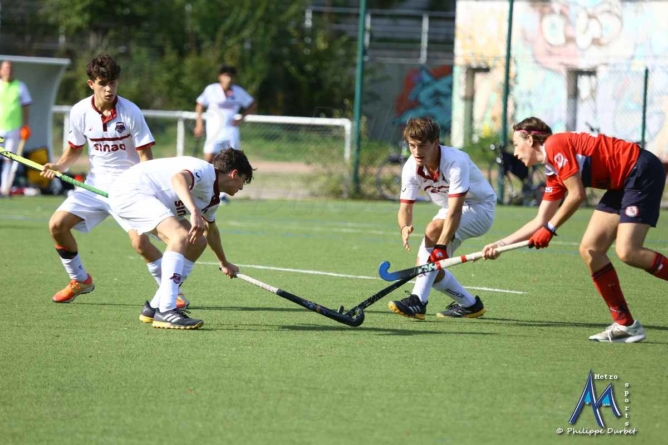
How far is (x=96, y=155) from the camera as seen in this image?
7.61 m

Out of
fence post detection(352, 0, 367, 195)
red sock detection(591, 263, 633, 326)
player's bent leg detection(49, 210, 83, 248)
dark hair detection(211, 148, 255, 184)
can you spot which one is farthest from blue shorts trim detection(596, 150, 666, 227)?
fence post detection(352, 0, 367, 195)

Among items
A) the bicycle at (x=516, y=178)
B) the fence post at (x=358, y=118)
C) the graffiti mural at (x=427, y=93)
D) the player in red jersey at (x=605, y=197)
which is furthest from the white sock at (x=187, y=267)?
the graffiti mural at (x=427, y=93)

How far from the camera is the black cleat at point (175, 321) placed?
6.48 m

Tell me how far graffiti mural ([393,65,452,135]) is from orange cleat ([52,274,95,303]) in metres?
16.6

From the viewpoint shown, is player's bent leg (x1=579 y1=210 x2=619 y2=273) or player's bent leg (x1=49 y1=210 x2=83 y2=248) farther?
player's bent leg (x1=49 y1=210 x2=83 y2=248)

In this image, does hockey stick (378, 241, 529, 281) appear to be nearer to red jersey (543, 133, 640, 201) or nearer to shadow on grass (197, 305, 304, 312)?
red jersey (543, 133, 640, 201)

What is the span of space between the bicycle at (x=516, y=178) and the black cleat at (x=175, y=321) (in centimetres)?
997

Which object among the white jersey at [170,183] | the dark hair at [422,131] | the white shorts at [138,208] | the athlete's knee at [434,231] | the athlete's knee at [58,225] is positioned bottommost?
the athlete's knee at [58,225]

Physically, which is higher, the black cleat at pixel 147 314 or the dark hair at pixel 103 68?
the dark hair at pixel 103 68

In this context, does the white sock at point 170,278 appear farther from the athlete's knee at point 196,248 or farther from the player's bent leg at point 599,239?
the player's bent leg at point 599,239

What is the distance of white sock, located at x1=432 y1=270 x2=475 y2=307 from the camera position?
7.06 m

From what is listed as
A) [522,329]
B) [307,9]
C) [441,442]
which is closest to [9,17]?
[307,9]

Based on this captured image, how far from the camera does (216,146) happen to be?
15.7m

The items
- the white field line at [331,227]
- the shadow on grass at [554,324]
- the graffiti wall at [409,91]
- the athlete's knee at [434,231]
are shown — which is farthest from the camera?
the graffiti wall at [409,91]
